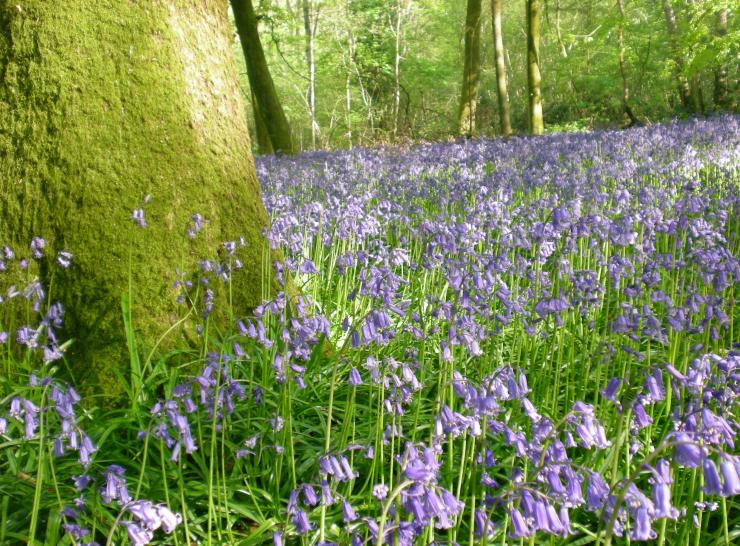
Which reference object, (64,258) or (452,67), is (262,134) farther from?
(452,67)

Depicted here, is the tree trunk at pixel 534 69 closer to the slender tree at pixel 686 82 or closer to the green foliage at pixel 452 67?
the green foliage at pixel 452 67

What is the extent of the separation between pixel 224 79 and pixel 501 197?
6.65ft

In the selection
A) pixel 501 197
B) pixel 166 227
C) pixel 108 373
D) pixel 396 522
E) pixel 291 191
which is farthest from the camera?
pixel 291 191

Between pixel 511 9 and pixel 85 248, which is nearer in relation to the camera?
pixel 85 248

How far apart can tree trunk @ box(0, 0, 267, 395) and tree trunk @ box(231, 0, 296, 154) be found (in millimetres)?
10338

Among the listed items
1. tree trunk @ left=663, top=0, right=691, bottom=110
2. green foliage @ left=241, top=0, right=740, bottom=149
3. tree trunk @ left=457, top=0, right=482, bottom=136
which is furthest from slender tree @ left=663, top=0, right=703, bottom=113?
tree trunk @ left=457, top=0, right=482, bottom=136

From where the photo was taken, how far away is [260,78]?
13.8 m

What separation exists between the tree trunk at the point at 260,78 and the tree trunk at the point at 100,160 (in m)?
10.3

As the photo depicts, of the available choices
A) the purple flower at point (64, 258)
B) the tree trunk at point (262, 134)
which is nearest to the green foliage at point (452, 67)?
the tree trunk at point (262, 134)

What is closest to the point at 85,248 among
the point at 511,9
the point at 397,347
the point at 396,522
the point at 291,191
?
the point at 397,347

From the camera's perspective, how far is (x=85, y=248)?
328 centimetres

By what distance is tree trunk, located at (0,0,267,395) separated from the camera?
3273mm

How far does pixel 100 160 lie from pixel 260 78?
11.1 m

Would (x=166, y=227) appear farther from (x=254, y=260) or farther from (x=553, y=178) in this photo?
(x=553, y=178)
